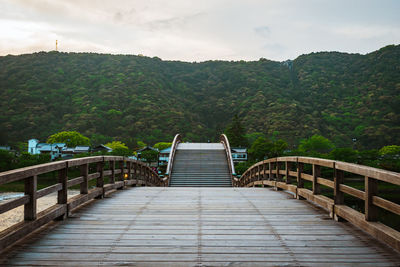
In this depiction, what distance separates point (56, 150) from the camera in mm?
64688

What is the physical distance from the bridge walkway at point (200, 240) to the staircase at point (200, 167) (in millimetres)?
13039

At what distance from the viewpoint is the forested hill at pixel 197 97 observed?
250 ft

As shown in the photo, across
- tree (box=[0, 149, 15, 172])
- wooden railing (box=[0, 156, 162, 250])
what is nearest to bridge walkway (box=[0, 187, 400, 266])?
wooden railing (box=[0, 156, 162, 250])

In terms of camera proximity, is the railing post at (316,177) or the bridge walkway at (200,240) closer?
the bridge walkway at (200,240)

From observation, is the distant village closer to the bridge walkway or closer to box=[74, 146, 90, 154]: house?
box=[74, 146, 90, 154]: house

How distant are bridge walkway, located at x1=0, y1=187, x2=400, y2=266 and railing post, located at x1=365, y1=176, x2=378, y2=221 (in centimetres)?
26

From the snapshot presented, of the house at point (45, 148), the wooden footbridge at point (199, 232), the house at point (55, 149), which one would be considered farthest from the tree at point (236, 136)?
the wooden footbridge at point (199, 232)

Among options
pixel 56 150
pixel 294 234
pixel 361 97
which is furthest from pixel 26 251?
pixel 361 97

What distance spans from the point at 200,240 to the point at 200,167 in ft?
54.2

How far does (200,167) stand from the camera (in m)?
19.9

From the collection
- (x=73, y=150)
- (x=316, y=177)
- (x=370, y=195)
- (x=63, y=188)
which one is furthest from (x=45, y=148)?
(x=370, y=195)

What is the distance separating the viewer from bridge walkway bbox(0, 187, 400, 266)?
2877mm

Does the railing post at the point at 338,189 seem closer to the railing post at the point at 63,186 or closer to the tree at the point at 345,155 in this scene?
the railing post at the point at 63,186

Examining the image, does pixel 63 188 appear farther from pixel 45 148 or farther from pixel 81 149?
pixel 45 148
